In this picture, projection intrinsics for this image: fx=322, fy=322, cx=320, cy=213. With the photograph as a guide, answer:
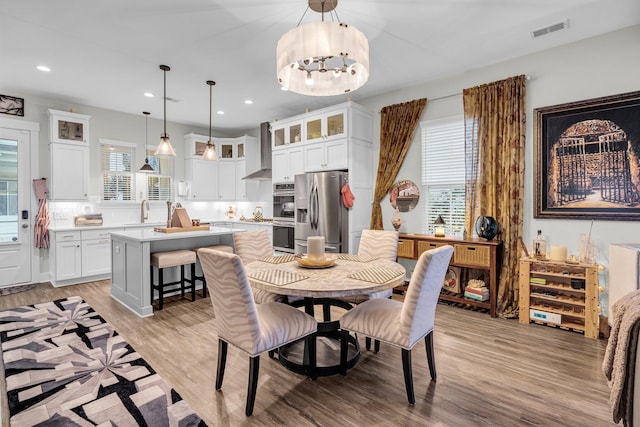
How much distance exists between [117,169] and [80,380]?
4.43 metres

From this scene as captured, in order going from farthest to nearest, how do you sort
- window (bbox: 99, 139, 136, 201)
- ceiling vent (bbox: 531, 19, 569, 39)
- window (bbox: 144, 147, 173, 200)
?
window (bbox: 144, 147, 173, 200), window (bbox: 99, 139, 136, 201), ceiling vent (bbox: 531, 19, 569, 39)

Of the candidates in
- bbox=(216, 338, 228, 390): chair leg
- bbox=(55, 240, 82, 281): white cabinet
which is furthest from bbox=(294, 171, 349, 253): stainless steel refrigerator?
bbox=(55, 240, 82, 281): white cabinet

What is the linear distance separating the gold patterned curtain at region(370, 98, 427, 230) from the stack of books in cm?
150

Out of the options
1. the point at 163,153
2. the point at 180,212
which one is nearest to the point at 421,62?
the point at 163,153

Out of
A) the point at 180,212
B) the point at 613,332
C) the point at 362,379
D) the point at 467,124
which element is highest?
the point at 467,124

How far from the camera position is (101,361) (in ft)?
8.36

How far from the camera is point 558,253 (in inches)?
126

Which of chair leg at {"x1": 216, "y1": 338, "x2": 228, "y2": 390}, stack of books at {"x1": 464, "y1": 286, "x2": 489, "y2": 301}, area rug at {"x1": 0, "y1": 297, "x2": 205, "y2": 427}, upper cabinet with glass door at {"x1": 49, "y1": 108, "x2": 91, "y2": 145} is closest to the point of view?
area rug at {"x1": 0, "y1": 297, "x2": 205, "y2": 427}

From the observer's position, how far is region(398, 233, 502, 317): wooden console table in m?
3.52

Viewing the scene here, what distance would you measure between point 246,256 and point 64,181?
391 cm

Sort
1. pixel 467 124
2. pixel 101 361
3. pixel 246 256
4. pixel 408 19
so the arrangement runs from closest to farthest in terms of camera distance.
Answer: pixel 101 361
pixel 408 19
pixel 246 256
pixel 467 124

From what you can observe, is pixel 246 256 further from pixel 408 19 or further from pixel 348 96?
pixel 348 96

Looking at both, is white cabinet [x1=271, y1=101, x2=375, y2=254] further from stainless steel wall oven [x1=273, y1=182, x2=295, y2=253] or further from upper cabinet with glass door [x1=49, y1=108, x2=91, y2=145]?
upper cabinet with glass door [x1=49, y1=108, x2=91, y2=145]

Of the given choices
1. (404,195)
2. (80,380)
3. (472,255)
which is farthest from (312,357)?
(404,195)
